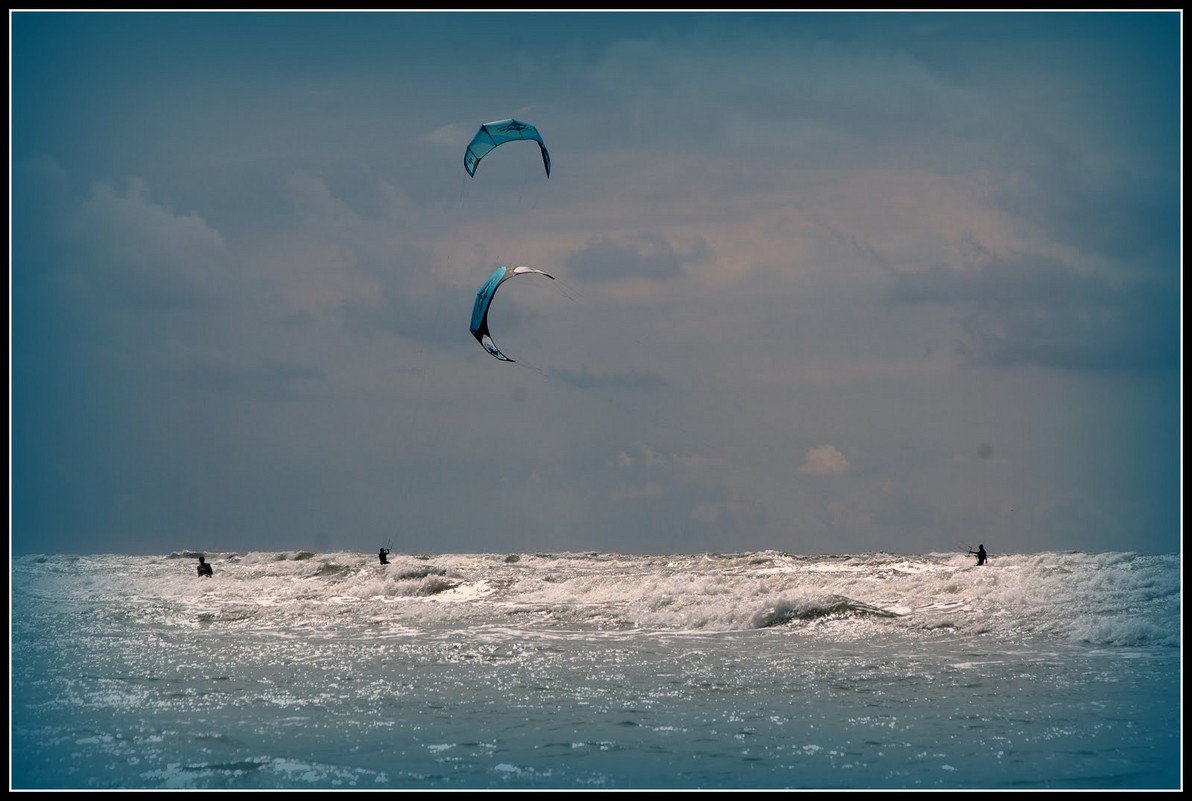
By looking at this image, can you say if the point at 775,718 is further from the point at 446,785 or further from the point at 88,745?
the point at 88,745

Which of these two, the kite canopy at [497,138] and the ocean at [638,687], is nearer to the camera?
the ocean at [638,687]

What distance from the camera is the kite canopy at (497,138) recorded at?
21.9m

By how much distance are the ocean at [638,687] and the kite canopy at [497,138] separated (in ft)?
31.6

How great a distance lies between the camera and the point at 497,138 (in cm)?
2220

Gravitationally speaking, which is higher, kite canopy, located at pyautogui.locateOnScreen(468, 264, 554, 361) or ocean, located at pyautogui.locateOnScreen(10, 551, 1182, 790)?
kite canopy, located at pyautogui.locateOnScreen(468, 264, 554, 361)

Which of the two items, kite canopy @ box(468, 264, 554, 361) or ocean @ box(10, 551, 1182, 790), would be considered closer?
ocean @ box(10, 551, 1182, 790)

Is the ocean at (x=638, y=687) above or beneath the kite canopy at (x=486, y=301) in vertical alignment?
beneath

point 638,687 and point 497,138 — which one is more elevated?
point 497,138

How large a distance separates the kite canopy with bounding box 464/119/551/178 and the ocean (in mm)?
9626

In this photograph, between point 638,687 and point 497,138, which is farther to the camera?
point 497,138

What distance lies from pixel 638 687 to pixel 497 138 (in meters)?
12.5

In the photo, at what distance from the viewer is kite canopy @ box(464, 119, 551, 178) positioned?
2194cm

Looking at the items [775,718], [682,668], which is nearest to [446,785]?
[775,718]

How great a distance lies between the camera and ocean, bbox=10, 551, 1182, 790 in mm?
10117
